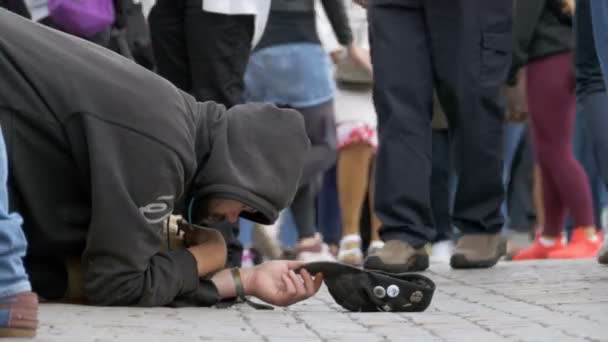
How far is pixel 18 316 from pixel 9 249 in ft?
0.49

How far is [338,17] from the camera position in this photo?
8.19 metres

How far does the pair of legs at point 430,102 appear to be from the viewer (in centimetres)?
625

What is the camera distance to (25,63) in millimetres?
4020

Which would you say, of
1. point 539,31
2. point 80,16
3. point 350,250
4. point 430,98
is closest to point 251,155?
point 80,16

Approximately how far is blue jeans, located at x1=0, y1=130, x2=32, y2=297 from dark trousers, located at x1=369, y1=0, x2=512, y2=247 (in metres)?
2.98

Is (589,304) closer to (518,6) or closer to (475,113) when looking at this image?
(475,113)

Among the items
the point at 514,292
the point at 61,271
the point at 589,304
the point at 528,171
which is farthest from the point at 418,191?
the point at 528,171

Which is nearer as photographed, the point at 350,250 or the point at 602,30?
the point at 602,30

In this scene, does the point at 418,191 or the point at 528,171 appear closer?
the point at 418,191

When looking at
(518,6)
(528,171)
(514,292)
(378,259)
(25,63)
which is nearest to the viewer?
(25,63)

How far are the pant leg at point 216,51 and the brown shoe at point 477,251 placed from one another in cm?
114

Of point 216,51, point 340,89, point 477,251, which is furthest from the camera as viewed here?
point 340,89

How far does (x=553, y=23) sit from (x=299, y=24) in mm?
1351

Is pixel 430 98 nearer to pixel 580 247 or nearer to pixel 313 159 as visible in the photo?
pixel 580 247
